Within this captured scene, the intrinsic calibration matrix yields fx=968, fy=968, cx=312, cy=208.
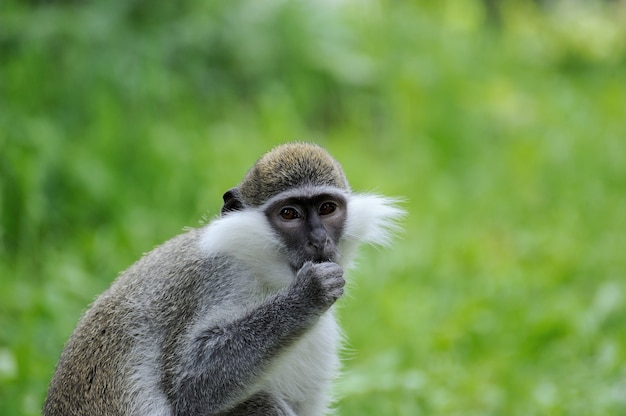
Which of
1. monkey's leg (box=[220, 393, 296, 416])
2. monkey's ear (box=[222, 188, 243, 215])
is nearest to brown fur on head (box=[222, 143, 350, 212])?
monkey's ear (box=[222, 188, 243, 215])

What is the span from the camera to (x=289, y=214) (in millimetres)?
4172

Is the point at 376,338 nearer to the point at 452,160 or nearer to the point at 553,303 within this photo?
the point at 553,303

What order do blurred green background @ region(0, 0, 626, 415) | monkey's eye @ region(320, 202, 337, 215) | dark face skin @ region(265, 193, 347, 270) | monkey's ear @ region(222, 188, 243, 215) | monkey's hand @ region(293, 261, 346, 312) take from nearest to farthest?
monkey's hand @ region(293, 261, 346, 312) < dark face skin @ region(265, 193, 347, 270) < monkey's eye @ region(320, 202, 337, 215) < monkey's ear @ region(222, 188, 243, 215) < blurred green background @ region(0, 0, 626, 415)

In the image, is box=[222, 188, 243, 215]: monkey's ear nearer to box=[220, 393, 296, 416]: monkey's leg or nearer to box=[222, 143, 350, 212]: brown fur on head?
box=[222, 143, 350, 212]: brown fur on head

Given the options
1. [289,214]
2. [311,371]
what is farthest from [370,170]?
[289,214]

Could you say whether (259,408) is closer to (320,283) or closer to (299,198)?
(320,283)

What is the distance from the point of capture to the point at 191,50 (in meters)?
9.05

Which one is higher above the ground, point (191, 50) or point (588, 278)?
point (191, 50)

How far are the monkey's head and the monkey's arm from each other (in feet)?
0.55

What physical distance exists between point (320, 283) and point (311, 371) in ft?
2.74

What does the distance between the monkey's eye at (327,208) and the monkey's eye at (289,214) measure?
0.12 meters

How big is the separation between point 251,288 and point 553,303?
3564mm

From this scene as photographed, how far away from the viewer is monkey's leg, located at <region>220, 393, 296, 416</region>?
13.9 ft

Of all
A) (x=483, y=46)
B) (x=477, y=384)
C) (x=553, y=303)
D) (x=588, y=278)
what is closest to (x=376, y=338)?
(x=477, y=384)
